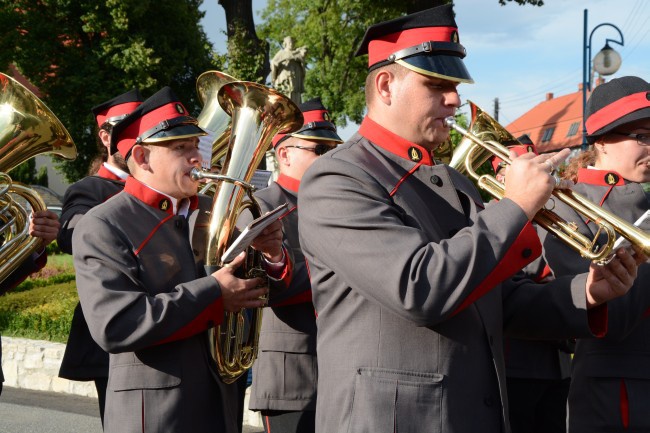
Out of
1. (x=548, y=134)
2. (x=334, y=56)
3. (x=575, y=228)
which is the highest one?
(x=548, y=134)

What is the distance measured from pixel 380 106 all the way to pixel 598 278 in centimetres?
92

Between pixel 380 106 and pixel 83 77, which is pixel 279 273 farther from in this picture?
pixel 83 77

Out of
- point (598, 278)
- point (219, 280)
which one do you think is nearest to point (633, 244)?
point (598, 278)

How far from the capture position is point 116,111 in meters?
5.82

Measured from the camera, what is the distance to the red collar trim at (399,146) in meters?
2.69

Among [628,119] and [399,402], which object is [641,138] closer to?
[628,119]

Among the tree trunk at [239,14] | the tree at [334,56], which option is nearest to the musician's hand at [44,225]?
the tree trunk at [239,14]

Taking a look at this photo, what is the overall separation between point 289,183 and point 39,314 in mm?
6073

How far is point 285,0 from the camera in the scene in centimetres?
4122

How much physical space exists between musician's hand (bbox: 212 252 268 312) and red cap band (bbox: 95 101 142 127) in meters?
2.48

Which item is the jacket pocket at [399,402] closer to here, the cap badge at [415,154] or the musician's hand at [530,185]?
the musician's hand at [530,185]

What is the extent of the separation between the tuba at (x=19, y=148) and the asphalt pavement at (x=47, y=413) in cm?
282

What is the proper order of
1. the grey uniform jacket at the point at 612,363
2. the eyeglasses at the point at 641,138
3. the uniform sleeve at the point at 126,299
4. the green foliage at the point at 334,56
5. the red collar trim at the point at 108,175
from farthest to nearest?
the green foliage at the point at 334,56
the red collar trim at the point at 108,175
the eyeglasses at the point at 641,138
the uniform sleeve at the point at 126,299
the grey uniform jacket at the point at 612,363

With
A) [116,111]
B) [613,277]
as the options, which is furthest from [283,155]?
[613,277]
